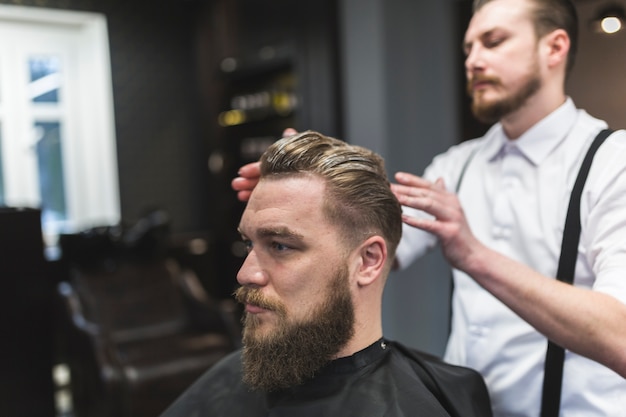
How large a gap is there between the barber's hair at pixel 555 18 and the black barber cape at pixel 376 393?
0.78 metres

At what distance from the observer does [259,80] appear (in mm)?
4957

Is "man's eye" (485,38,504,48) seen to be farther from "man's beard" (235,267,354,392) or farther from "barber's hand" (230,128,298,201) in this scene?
"man's beard" (235,267,354,392)

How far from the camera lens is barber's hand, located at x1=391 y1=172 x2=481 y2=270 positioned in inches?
46.0

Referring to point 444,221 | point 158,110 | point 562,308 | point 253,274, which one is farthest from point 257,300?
point 158,110

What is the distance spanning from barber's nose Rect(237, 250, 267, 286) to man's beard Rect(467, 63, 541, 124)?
2.08 feet

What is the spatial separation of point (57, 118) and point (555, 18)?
13.5ft

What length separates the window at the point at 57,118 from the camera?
4.11m

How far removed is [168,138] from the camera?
548cm

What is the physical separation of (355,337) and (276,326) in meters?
0.18

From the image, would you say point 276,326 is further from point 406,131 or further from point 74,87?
point 74,87

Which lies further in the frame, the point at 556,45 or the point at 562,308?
the point at 556,45

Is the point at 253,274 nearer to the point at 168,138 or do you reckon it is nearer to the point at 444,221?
the point at 444,221

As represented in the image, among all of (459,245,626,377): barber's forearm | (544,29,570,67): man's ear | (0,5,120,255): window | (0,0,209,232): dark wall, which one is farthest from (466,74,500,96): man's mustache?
(0,0,209,232): dark wall

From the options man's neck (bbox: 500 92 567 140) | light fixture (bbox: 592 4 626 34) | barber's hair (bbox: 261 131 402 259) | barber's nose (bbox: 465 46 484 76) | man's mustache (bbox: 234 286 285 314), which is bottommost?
man's mustache (bbox: 234 286 285 314)
